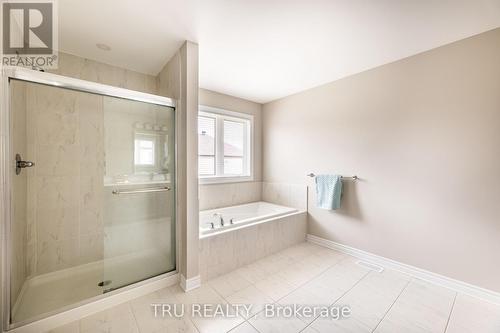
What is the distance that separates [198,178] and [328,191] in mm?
1773

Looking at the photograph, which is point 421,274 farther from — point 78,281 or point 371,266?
point 78,281

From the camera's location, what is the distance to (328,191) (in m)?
2.77

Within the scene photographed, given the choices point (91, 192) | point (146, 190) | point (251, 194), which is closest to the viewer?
point (146, 190)

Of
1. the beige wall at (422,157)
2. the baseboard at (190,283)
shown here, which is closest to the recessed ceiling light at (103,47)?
the baseboard at (190,283)

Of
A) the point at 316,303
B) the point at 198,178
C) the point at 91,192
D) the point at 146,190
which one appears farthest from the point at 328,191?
the point at 91,192

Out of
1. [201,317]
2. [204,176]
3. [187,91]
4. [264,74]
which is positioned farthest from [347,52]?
[201,317]

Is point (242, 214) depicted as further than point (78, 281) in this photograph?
Yes

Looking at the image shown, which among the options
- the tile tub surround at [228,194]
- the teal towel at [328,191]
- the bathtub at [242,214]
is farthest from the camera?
the tile tub surround at [228,194]

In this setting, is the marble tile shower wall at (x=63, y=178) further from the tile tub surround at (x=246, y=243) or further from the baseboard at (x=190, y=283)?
the tile tub surround at (x=246, y=243)

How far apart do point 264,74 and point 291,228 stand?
2204 millimetres

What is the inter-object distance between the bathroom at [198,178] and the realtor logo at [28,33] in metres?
0.02

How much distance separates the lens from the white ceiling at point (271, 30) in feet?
4.96

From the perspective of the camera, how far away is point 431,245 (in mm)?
2047

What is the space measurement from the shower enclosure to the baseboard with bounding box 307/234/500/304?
2205 mm
